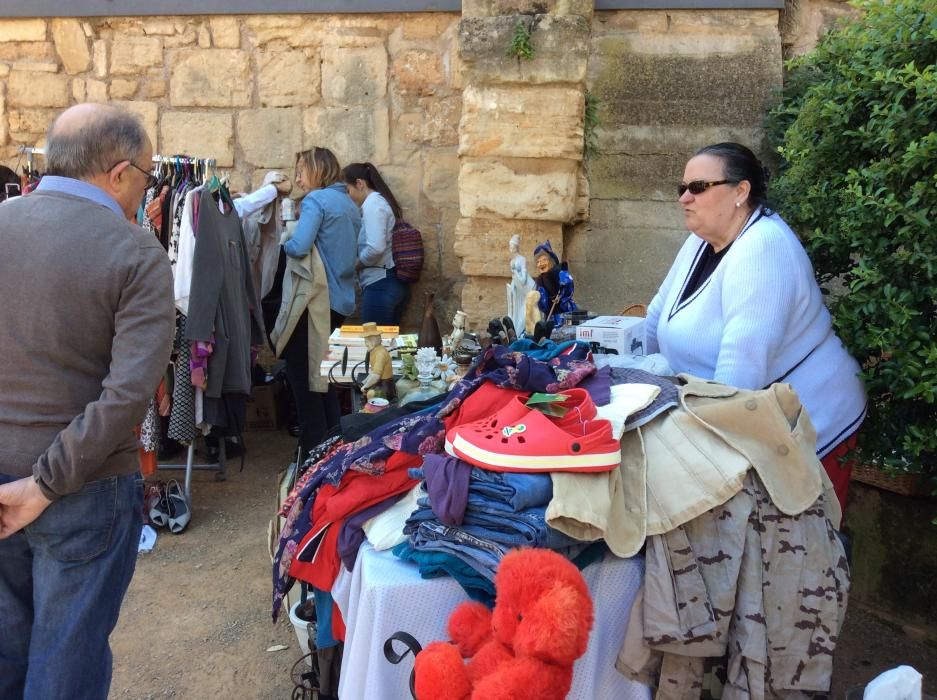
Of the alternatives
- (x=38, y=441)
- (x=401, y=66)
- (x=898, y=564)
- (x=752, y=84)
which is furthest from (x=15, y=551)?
(x=401, y=66)

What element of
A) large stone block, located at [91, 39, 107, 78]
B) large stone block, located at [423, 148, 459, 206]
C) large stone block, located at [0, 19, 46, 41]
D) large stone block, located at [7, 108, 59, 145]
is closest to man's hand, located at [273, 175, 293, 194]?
large stone block, located at [423, 148, 459, 206]

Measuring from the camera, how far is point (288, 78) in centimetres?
591

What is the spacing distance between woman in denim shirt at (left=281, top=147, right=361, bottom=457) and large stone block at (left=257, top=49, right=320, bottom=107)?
0.84 metres

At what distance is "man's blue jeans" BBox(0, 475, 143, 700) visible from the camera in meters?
2.05

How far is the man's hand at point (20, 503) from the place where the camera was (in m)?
1.96

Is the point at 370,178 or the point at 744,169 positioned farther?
the point at 370,178

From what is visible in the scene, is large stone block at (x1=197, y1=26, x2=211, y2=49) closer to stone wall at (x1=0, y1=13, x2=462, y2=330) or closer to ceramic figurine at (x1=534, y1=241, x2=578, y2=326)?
stone wall at (x1=0, y1=13, x2=462, y2=330)

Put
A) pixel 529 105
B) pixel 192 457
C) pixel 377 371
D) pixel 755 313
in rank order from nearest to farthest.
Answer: pixel 755 313 → pixel 377 371 → pixel 529 105 → pixel 192 457

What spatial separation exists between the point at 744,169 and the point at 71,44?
5403 mm

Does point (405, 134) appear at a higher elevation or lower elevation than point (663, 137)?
lower

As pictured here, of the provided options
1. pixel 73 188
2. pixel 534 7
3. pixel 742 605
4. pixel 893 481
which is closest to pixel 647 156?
pixel 534 7

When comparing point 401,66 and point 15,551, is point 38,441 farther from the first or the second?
point 401,66

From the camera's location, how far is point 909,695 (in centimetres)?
192

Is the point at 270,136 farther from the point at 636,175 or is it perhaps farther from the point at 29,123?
the point at 636,175
